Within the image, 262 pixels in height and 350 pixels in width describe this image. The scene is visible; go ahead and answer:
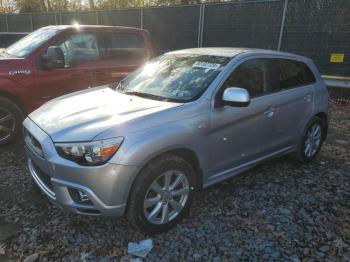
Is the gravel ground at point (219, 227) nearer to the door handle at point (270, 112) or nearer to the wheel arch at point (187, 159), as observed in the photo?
the wheel arch at point (187, 159)

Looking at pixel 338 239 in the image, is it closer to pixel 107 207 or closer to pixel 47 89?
pixel 107 207

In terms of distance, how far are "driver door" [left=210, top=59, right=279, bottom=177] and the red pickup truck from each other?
3.01 metres

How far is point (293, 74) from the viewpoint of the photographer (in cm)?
456

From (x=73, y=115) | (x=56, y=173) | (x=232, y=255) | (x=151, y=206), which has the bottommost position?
(x=232, y=255)

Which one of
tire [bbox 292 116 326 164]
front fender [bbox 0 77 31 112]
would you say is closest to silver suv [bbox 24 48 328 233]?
tire [bbox 292 116 326 164]

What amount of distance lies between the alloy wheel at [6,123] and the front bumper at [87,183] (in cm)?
251

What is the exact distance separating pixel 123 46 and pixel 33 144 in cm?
372

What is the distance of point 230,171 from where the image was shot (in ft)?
12.4

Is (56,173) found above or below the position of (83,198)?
above

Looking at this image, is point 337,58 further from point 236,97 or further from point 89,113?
point 89,113

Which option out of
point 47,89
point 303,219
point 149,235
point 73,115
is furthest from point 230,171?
point 47,89

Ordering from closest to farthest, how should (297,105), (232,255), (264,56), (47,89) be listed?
1. (232,255)
2. (264,56)
3. (297,105)
4. (47,89)

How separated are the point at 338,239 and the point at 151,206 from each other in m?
1.78

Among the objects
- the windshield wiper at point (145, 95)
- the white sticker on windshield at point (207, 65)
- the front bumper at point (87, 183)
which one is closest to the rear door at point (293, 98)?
the white sticker on windshield at point (207, 65)
